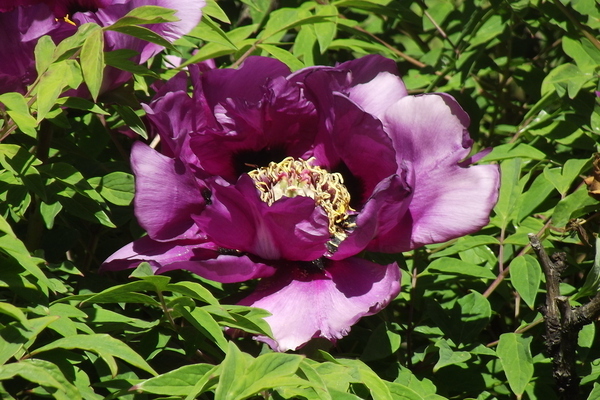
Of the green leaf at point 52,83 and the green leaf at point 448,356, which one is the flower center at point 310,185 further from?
the green leaf at point 52,83

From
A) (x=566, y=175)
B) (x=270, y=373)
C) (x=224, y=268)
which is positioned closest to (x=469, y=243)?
(x=566, y=175)

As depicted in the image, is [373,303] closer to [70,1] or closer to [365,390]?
[365,390]

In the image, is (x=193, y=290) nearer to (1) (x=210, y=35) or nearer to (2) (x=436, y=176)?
(2) (x=436, y=176)

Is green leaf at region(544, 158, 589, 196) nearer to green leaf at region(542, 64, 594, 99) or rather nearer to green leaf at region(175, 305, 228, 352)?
green leaf at region(542, 64, 594, 99)

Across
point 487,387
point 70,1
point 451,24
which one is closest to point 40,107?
point 70,1

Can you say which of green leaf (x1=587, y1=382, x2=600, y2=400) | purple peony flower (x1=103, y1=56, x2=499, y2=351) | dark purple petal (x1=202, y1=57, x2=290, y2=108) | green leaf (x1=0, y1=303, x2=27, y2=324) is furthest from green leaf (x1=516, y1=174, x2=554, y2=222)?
green leaf (x1=0, y1=303, x2=27, y2=324)
